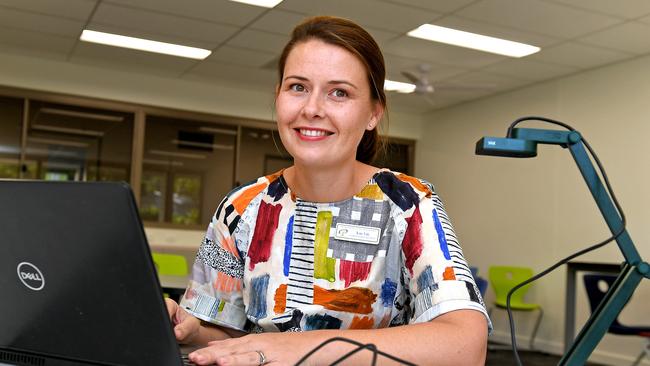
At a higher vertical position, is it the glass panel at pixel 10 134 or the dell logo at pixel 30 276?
the glass panel at pixel 10 134

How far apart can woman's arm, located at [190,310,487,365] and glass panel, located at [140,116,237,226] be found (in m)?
6.92

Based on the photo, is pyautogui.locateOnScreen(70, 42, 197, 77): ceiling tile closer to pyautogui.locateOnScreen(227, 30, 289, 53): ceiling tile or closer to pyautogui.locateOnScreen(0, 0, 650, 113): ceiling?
pyautogui.locateOnScreen(0, 0, 650, 113): ceiling

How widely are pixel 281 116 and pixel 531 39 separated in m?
4.94

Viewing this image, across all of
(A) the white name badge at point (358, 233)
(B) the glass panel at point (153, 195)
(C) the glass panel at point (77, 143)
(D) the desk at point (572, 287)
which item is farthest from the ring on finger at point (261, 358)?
(B) the glass panel at point (153, 195)

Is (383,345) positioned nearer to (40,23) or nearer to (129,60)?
(40,23)

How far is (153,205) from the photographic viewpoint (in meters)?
7.79

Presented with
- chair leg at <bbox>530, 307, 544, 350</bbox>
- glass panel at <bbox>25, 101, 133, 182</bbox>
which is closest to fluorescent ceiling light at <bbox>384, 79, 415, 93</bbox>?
chair leg at <bbox>530, 307, 544, 350</bbox>

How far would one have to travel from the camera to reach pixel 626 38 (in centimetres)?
561

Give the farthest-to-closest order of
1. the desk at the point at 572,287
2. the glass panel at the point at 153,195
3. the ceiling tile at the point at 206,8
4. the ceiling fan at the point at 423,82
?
1. the glass panel at the point at 153,195
2. the ceiling fan at the point at 423,82
3. the ceiling tile at the point at 206,8
4. the desk at the point at 572,287

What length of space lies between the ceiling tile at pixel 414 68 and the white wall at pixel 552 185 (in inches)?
37.7

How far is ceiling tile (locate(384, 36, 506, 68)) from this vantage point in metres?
5.93

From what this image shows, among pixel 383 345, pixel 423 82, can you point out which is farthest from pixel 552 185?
pixel 383 345

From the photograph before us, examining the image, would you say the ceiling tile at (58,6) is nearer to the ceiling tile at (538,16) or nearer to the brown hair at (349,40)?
the ceiling tile at (538,16)

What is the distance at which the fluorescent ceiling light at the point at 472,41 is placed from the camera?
5555 mm
